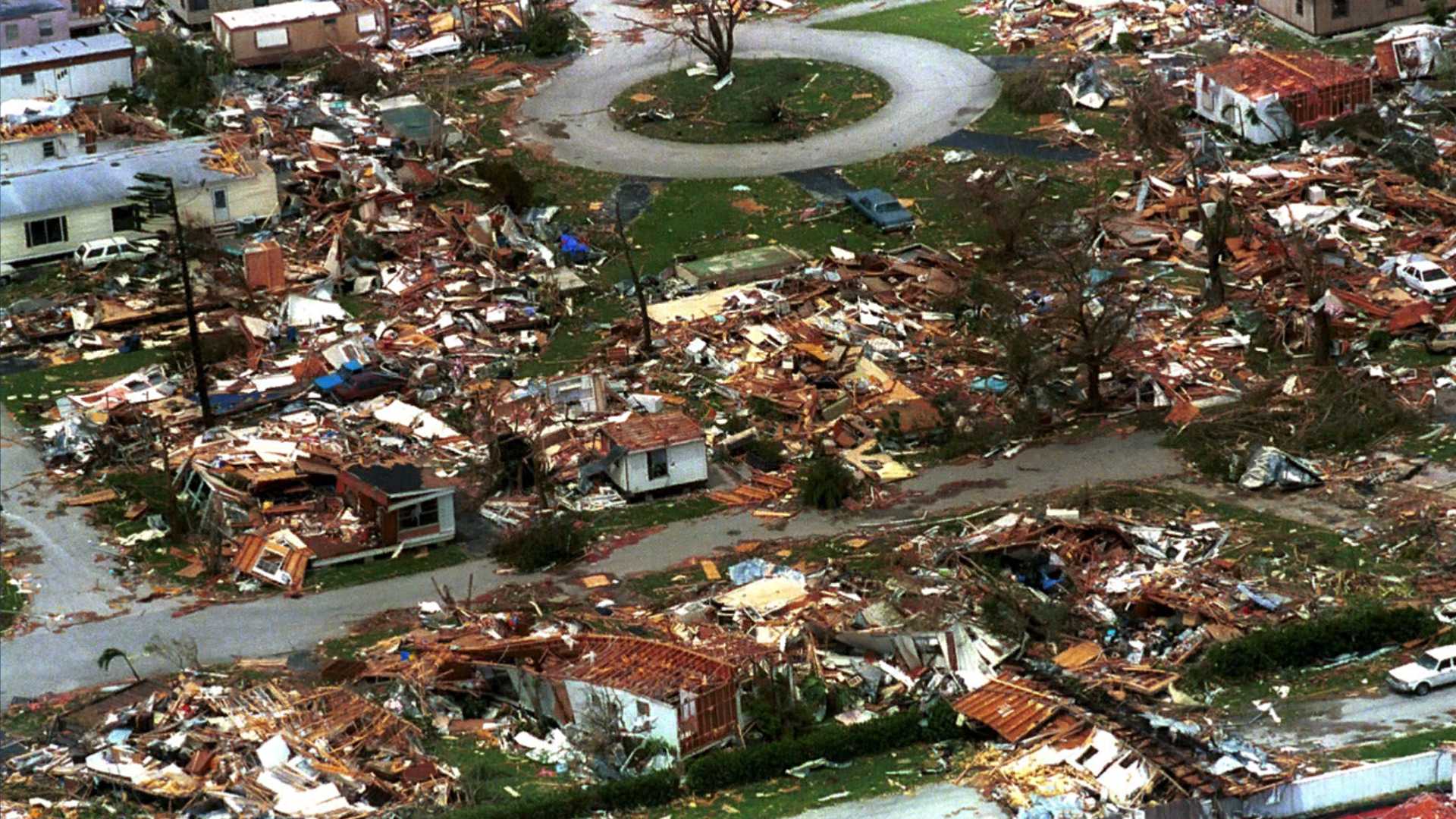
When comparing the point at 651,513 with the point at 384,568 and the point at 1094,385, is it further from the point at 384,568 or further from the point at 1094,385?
the point at 1094,385

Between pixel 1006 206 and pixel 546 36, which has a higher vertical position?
pixel 1006 206

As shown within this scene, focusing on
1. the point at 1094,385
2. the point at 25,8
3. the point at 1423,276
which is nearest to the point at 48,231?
the point at 25,8

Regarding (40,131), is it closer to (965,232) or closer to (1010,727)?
(965,232)

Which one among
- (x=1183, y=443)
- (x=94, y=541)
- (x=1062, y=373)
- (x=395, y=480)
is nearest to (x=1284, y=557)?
(x=1183, y=443)

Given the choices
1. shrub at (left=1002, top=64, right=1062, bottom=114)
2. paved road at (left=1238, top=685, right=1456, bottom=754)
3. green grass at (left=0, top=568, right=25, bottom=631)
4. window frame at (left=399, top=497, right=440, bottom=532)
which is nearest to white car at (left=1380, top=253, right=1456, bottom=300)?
shrub at (left=1002, top=64, right=1062, bottom=114)

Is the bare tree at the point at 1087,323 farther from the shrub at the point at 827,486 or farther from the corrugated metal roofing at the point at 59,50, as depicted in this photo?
the corrugated metal roofing at the point at 59,50
